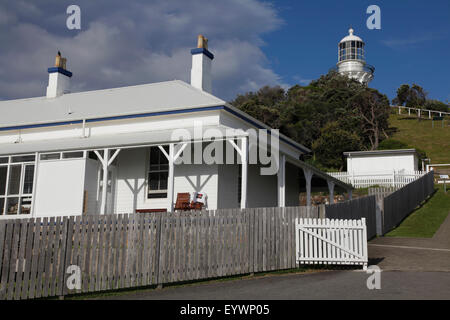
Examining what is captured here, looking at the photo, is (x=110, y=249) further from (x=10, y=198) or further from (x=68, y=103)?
(x=68, y=103)

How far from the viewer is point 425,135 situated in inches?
2387

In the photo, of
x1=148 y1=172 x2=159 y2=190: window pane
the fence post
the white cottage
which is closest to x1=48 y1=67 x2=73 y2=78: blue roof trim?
the white cottage

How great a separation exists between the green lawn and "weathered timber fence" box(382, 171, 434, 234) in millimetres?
301

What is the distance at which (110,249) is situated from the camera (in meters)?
7.97

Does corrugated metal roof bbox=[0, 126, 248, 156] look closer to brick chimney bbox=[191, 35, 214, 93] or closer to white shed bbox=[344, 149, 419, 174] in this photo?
brick chimney bbox=[191, 35, 214, 93]

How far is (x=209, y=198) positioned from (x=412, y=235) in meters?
8.53

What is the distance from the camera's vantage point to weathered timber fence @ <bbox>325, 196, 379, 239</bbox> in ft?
38.3

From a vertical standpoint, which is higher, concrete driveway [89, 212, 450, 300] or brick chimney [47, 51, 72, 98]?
brick chimney [47, 51, 72, 98]

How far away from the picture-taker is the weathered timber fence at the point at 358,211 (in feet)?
38.3

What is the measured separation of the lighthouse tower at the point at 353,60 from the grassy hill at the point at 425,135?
31.9ft

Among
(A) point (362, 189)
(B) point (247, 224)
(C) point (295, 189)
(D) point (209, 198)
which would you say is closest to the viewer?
(B) point (247, 224)

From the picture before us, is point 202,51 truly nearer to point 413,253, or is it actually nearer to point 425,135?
point 413,253

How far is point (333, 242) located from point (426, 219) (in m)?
12.6
